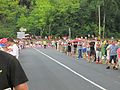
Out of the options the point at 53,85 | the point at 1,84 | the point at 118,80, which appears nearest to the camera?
the point at 1,84

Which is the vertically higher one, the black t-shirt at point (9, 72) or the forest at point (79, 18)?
the black t-shirt at point (9, 72)

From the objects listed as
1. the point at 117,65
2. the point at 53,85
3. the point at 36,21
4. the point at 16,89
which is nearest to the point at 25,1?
the point at 36,21

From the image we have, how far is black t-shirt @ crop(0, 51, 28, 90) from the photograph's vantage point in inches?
158

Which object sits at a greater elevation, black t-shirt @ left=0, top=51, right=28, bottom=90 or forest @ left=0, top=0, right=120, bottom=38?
black t-shirt @ left=0, top=51, right=28, bottom=90

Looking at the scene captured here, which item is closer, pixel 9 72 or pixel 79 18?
pixel 9 72

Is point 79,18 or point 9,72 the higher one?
point 9,72

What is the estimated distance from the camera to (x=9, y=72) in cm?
405

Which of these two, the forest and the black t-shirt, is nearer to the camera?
the black t-shirt

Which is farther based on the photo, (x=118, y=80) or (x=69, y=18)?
(x=69, y=18)

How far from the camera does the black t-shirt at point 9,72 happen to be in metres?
4.02

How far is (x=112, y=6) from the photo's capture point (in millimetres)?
93188

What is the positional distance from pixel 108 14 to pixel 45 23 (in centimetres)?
1406

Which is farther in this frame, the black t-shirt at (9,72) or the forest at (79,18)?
the forest at (79,18)

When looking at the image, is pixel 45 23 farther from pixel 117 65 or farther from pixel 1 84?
pixel 1 84
